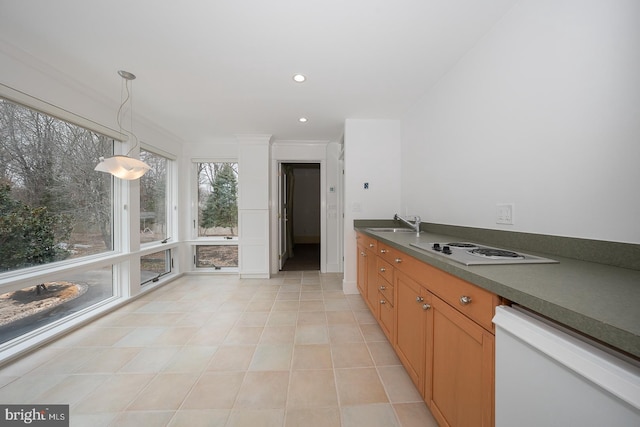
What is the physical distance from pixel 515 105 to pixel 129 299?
4159 mm

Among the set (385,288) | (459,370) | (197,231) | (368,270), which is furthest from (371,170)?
(197,231)

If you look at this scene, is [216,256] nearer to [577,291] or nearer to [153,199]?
[153,199]

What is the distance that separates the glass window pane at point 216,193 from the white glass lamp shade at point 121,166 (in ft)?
6.31

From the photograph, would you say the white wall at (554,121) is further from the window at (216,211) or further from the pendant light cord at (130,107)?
the window at (216,211)

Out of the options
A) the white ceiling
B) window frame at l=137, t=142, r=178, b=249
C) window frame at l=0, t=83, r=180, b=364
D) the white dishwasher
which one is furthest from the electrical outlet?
window frame at l=137, t=142, r=178, b=249

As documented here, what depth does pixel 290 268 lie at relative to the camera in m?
4.51

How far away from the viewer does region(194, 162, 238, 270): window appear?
4125mm

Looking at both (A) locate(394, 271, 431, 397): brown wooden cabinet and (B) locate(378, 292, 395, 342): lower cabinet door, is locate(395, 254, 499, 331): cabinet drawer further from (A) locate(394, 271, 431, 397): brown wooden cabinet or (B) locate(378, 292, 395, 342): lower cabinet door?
(B) locate(378, 292, 395, 342): lower cabinet door

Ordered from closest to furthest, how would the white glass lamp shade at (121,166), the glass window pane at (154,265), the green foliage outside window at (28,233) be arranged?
the green foliage outside window at (28,233) → the white glass lamp shade at (121,166) → the glass window pane at (154,265)

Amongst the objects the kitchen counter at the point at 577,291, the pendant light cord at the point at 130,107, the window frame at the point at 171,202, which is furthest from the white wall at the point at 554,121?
the window frame at the point at 171,202

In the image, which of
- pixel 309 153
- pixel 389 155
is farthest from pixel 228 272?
pixel 389 155

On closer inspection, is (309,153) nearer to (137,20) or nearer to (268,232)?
(268,232)

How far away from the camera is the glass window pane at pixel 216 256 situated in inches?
163

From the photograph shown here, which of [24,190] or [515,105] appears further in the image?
[24,190]
